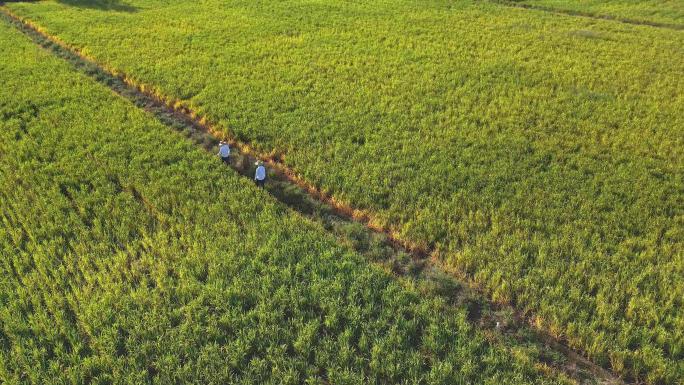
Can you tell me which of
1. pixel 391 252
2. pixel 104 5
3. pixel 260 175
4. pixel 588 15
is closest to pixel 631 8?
pixel 588 15

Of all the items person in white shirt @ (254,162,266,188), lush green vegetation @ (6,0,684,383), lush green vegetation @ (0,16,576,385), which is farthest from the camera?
person in white shirt @ (254,162,266,188)

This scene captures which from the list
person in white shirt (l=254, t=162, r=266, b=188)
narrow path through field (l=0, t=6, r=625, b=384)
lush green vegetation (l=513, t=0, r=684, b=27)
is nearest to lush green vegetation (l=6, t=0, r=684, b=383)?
narrow path through field (l=0, t=6, r=625, b=384)

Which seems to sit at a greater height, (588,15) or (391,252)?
(588,15)

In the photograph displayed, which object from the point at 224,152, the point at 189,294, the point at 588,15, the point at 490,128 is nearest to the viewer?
the point at 189,294

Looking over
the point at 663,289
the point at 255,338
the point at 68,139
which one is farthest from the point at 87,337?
the point at 663,289

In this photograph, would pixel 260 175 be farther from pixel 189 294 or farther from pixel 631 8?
pixel 631 8

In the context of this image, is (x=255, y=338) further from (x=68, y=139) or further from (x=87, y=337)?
(x=68, y=139)

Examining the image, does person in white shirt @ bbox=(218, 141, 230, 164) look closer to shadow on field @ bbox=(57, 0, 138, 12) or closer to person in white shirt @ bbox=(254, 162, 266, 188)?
person in white shirt @ bbox=(254, 162, 266, 188)
